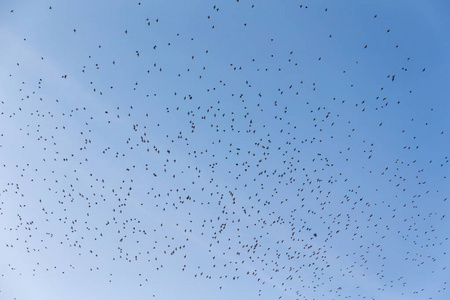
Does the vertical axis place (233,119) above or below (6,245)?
above

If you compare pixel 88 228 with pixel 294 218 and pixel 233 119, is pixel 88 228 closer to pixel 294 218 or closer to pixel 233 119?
pixel 233 119

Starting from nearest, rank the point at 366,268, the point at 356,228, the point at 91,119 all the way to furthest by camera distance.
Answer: the point at 91,119
the point at 356,228
the point at 366,268

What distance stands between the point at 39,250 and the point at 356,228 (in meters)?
16.3

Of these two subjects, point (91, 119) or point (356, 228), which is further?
point (356, 228)

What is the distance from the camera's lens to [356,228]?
1702 centimetres

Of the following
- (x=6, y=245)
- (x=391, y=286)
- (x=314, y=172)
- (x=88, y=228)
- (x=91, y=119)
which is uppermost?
(x=314, y=172)

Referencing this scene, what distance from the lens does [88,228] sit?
1614 cm

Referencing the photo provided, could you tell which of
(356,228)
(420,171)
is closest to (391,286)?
(356,228)

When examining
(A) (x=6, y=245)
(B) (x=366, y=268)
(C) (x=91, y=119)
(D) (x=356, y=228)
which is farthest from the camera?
(B) (x=366, y=268)

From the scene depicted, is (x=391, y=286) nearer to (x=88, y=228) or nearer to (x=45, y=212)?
(x=88, y=228)

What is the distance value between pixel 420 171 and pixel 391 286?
23.7 ft

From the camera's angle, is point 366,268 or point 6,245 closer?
point 6,245

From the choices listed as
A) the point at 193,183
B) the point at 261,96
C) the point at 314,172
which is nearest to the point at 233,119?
the point at 261,96

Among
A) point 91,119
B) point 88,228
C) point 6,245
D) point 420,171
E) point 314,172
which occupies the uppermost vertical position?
point 420,171
